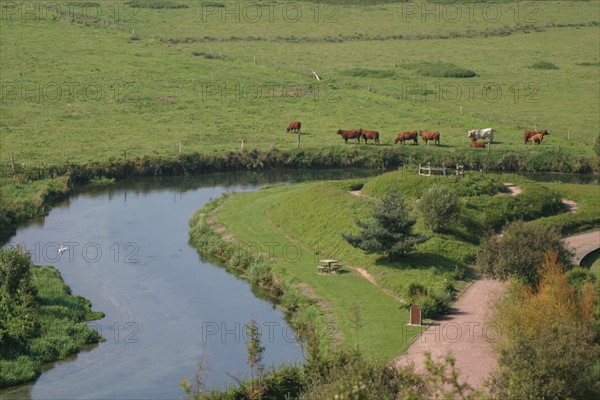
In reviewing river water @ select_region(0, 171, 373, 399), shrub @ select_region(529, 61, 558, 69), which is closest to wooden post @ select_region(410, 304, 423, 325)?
river water @ select_region(0, 171, 373, 399)

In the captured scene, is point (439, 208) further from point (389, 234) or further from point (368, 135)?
point (368, 135)

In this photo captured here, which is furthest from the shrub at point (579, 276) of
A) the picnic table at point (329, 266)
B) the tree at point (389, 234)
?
the picnic table at point (329, 266)

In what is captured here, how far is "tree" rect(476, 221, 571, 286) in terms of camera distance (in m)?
43.1

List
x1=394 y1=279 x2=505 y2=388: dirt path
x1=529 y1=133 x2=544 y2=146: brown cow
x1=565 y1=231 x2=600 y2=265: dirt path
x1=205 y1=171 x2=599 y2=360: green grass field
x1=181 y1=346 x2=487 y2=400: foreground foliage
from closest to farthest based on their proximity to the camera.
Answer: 1. x1=181 y1=346 x2=487 y2=400: foreground foliage
2. x1=394 y1=279 x2=505 y2=388: dirt path
3. x1=205 y1=171 x2=599 y2=360: green grass field
4. x1=565 y1=231 x2=600 y2=265: dirt path
5. x1=529 y1=133 x2=544 y2=146: brown cow

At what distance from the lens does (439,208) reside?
51.9 metres

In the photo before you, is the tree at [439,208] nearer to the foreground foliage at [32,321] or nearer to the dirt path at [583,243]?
the dirt path at [583,243]

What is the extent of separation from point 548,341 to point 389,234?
640 inches

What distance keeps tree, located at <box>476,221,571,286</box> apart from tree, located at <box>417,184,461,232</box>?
682 centimetres

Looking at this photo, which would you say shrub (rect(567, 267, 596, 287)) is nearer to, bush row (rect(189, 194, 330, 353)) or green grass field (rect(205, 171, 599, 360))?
green grass field (rect(205, 171, 599, 360))

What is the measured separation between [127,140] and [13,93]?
1693cm

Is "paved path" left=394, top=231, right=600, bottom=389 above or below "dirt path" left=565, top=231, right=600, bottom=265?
below

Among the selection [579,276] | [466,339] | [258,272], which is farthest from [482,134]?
[466,339]

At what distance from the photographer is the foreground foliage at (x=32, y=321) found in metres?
39.5

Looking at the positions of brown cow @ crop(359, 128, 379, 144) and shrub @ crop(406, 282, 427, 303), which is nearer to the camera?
shrub @ crop(406, 282, 427, 303)
